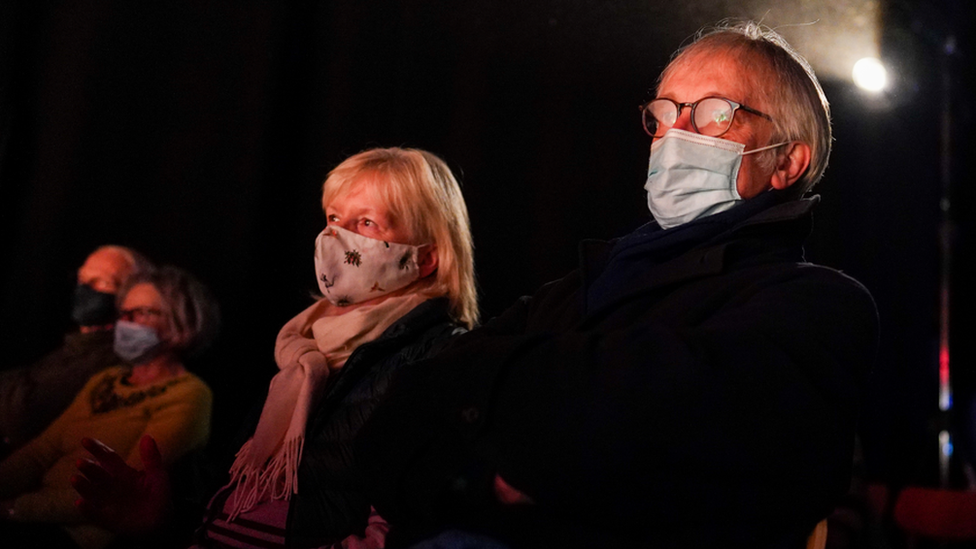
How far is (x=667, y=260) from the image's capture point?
162cm

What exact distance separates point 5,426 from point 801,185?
2.76 m

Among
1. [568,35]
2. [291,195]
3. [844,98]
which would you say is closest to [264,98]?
[291,195]

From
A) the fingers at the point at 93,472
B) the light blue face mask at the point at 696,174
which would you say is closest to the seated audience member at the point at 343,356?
the fingers at the point at 93,472

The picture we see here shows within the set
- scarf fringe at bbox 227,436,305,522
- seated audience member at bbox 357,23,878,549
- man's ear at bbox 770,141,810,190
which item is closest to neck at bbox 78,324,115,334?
scarf fringe at bbox 227,436,305,522

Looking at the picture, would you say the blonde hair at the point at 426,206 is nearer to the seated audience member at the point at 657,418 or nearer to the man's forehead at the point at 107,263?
the man's forehead at the point at 107,263

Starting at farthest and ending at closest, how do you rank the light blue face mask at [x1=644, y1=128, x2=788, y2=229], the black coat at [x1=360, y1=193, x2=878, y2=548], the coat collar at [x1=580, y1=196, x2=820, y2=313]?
the light blue face mask at [x1=644, y1=128, x2=788, y2=229], the coat collar at [x1=580, y1=196, x2=820, y2=313], the black coat at [x1=360, y1=193, x2=878, y2=548]

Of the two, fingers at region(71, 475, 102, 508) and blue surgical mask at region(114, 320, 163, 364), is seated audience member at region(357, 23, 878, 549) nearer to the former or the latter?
fingers at region(71, 475, 102, 508)

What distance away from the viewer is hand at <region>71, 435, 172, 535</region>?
6.89 feet

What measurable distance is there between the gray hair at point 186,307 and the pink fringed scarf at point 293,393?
51cm

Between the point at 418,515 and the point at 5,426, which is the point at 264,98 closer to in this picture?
the point at 5,426

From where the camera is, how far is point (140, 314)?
3.07 meters

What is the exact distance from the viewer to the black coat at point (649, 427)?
3.81 ft

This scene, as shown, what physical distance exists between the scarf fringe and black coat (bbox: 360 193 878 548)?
0.81m

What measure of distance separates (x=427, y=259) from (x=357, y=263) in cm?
23
